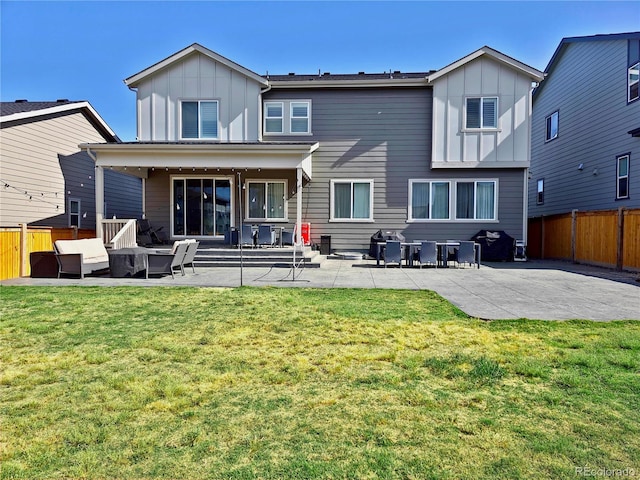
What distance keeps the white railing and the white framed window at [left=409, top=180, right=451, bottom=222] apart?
403 inches

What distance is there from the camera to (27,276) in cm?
1093

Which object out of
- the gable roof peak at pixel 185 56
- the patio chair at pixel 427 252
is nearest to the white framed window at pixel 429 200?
the patio chair at pixel 427 252

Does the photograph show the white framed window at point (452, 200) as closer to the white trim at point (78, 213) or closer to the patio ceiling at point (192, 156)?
the patio ceiling at point (192, 156)

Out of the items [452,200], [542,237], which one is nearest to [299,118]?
[452,200]

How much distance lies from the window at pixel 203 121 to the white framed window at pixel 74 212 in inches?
236

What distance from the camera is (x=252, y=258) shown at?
1327 cm

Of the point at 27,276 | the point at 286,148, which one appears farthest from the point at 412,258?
the point at 27,276

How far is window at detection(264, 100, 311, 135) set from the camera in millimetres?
16344

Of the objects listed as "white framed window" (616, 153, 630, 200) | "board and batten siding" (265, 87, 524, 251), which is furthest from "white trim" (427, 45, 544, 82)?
"white framed window" (616, 153, 630, 200)

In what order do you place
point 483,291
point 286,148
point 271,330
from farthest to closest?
point 286,148 < point 483,291 < point 271,330

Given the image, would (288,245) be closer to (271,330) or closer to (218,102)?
(218,102)

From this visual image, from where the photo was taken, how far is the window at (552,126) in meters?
20.8

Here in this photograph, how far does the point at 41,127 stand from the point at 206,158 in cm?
754

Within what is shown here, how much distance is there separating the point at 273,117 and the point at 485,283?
10757 mm
